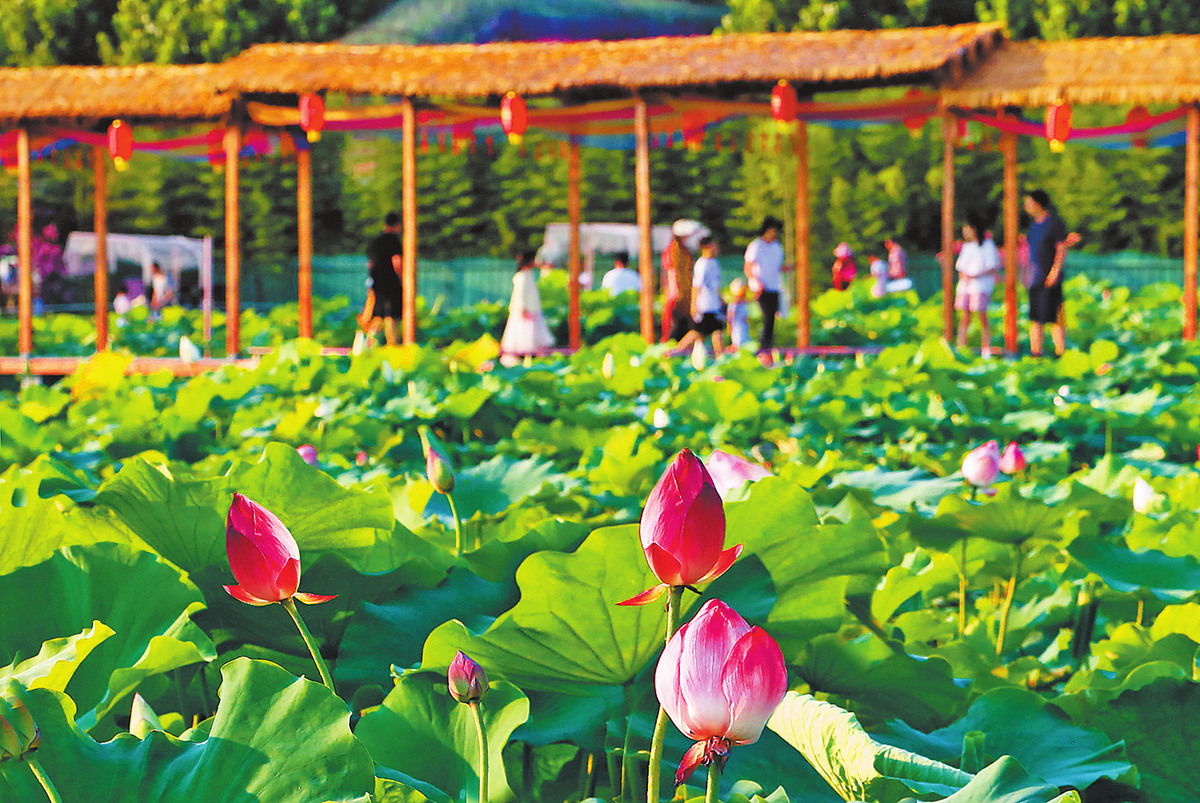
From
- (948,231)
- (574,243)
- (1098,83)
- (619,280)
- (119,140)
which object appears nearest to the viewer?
(1098,83)

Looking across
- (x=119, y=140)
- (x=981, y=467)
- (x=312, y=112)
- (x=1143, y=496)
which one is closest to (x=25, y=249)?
(x=119, y=140)

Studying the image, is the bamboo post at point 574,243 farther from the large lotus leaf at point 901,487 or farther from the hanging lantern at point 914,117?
the large lotus leaf at point 901,487

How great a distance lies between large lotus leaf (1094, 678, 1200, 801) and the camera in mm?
951

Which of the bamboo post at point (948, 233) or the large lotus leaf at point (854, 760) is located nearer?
the large lotus leaf at point (854, 760)

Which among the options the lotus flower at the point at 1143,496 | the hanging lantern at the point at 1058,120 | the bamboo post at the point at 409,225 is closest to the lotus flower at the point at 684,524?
the lotus flower at the point at 1143,496

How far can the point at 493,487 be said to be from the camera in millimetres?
1656

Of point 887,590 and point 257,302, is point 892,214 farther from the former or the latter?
point 887,590

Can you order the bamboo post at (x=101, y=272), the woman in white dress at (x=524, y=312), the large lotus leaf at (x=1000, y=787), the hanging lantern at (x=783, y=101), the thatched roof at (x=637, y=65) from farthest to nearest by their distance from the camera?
the woman in white dress at (x=524, y=312), the bamboo post at (x=101, y=272), the hanging lantern at (x=783, y=101), the thatched roof at (x=637, y=65), the large lotus leaf at (x=1000, y=787)

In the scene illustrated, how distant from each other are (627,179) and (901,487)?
2146 centimetres

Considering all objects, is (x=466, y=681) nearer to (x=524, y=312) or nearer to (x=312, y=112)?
(x=312, y=112)

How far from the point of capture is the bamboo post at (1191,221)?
809cm

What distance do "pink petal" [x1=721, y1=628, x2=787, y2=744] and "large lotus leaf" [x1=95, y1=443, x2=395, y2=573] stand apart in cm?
55

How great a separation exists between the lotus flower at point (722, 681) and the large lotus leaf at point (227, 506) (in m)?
0.53

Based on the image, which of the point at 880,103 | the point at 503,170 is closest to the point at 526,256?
the point at 880,103
